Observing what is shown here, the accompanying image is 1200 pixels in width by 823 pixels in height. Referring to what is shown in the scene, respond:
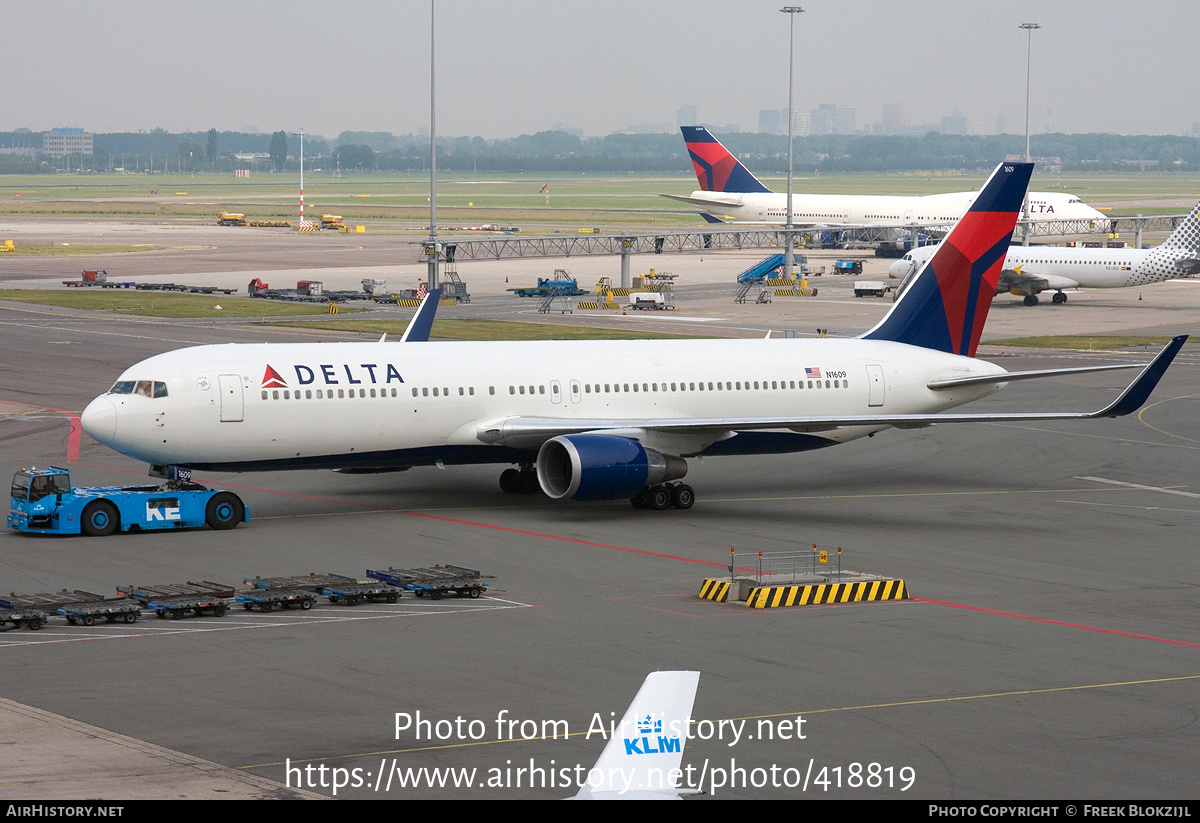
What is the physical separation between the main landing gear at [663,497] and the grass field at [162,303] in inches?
2242

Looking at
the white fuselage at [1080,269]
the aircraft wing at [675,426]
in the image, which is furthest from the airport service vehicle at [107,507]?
the white fuselage at [1080,269]

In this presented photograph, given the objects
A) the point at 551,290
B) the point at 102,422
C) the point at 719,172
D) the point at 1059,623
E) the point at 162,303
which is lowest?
the point at 1059,623

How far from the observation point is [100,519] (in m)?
35.9

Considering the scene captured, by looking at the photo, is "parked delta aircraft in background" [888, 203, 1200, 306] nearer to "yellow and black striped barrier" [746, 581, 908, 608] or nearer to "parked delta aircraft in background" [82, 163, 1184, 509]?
"parked delta aircraft in background" [82, 163, 1184, 509]

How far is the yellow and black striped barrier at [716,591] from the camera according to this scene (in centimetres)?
2984

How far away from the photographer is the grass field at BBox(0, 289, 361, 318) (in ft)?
309

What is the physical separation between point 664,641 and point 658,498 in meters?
14.1

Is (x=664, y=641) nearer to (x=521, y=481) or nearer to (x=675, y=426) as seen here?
(x=675, y=426)

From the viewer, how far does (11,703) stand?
22.1m

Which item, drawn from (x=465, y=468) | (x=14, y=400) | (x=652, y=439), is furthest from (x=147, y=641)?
(x=14, y=400)

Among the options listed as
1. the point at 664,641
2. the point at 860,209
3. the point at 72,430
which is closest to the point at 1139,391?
the point at 664,641

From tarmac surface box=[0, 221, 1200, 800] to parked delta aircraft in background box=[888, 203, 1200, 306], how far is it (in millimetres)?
55832

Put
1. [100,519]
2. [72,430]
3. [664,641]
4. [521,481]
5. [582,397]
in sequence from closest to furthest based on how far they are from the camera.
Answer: [664,641], [100,519], [582,397], [521,481], [72,430]

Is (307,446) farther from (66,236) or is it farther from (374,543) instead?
(66,236)
